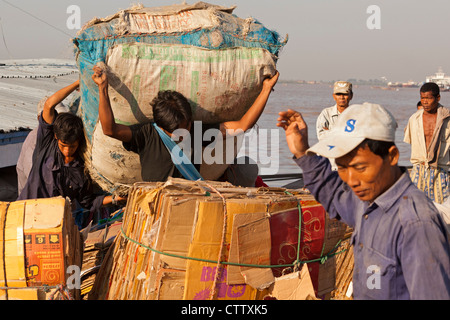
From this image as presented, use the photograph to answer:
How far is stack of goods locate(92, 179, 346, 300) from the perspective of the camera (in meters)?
2.71

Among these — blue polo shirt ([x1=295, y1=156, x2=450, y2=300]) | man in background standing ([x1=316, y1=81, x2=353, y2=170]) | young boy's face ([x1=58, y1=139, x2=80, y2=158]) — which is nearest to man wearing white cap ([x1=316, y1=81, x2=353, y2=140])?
man in background standing ([x1=316, y1=81, x2=353, y2=170])

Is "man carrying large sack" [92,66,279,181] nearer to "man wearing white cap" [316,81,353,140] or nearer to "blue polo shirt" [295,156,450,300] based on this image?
"blue polo shirt" [295,156,450,300]

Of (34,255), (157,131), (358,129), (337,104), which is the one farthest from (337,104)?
(358,129)

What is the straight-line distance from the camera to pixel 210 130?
3848 millimetres

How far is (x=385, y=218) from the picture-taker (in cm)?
191

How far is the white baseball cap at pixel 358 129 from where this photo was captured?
1884 millimetres

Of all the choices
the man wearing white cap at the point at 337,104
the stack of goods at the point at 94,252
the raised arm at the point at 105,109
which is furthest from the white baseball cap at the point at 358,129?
the man wearing white cap at the point at 337,104

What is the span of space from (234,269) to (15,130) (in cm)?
526

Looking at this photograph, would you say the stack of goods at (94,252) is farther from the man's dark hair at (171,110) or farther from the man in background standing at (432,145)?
the man in background standing at (432,145)

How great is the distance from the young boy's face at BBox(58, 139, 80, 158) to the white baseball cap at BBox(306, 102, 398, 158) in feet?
8.16

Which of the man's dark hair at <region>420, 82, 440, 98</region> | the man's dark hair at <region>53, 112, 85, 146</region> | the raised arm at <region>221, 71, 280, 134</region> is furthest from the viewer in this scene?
the man's dark hair at <region>420, 82, 440, 98</region>

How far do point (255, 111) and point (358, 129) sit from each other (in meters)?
1.93

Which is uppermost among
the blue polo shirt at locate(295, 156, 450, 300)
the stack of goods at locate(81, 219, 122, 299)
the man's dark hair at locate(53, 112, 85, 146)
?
the man's dark hair at locate(53, 112, 85, 146)

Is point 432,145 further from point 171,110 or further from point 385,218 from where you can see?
point 385,218
